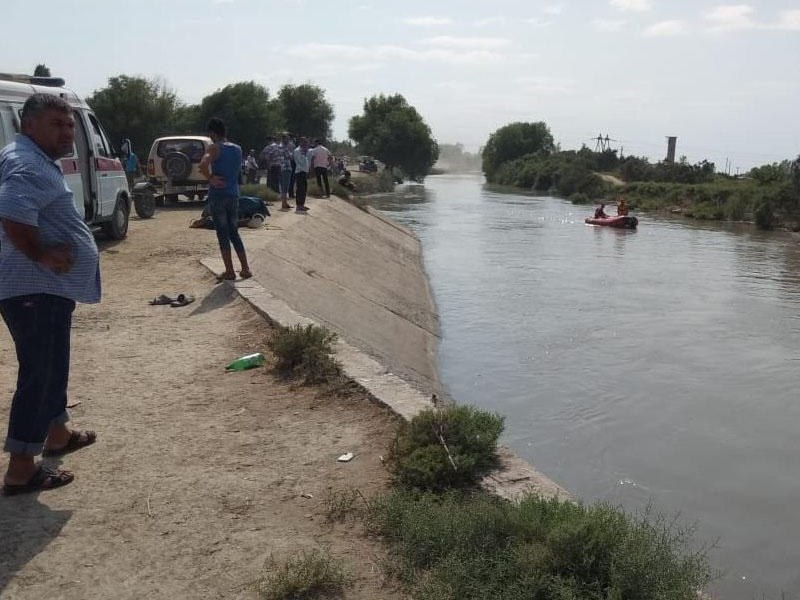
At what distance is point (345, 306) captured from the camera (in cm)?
1300

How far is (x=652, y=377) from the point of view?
12.8m

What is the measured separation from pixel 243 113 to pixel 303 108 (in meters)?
14.1

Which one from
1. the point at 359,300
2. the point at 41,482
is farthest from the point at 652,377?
the point at 41,482

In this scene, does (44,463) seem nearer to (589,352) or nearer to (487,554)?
(487,554)

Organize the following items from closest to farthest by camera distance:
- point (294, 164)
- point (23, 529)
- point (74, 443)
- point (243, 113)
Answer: point (23, 529) < point (74, 443) < point (294, 164) < point (243, 113)

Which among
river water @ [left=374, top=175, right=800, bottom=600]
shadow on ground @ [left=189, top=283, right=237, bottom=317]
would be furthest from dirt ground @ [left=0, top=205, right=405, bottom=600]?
river water @ [left=374, top=175, right=800, bottom=600]

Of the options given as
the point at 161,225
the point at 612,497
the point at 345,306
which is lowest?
the point at 612,497

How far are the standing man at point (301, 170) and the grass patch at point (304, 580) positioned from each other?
1646 centimetres

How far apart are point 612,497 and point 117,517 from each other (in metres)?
5.63

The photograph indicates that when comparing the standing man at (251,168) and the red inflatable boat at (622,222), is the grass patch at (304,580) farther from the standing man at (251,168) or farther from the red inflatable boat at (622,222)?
the red inflatable boat at (622,222)

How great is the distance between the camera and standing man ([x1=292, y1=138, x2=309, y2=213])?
1922 cm

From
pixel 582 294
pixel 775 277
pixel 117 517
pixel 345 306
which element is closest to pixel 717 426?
pixel 345 306

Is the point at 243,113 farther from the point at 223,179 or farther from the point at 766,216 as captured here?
the point at 223,179

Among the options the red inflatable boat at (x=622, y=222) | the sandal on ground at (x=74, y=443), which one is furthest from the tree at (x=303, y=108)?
the sandal on ground at (x=74, y=443)
